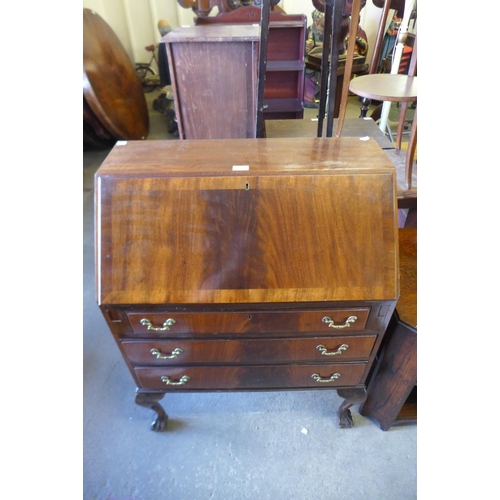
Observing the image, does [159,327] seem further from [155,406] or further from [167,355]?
[155,406]

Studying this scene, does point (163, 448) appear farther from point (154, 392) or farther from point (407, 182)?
point (407, 182)

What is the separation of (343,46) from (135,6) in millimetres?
2263

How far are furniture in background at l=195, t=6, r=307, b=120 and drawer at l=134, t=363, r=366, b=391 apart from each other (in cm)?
202

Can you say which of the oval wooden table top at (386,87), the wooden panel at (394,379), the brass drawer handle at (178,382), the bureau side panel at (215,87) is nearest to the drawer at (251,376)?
the brass drawer handle at (178,382)

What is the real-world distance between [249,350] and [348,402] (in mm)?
466

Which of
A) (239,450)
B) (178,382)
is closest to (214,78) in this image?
(178,382)

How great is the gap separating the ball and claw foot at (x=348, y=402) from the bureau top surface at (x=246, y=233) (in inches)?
18.4

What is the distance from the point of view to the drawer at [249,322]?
3.06 feet

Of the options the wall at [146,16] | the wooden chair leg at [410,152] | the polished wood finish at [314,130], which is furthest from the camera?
the wall at [146,16]

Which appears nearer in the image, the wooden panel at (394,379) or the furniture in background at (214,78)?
the wooden panel at (394,379)

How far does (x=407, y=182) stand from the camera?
1.22 meters

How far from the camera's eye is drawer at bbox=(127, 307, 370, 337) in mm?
932

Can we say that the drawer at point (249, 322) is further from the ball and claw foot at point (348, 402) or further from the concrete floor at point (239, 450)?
the concrete floor at point (239, 450)

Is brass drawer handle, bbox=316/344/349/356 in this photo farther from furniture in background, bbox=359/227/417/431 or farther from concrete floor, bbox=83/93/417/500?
concrete floor, bbox=83/93/417/500
